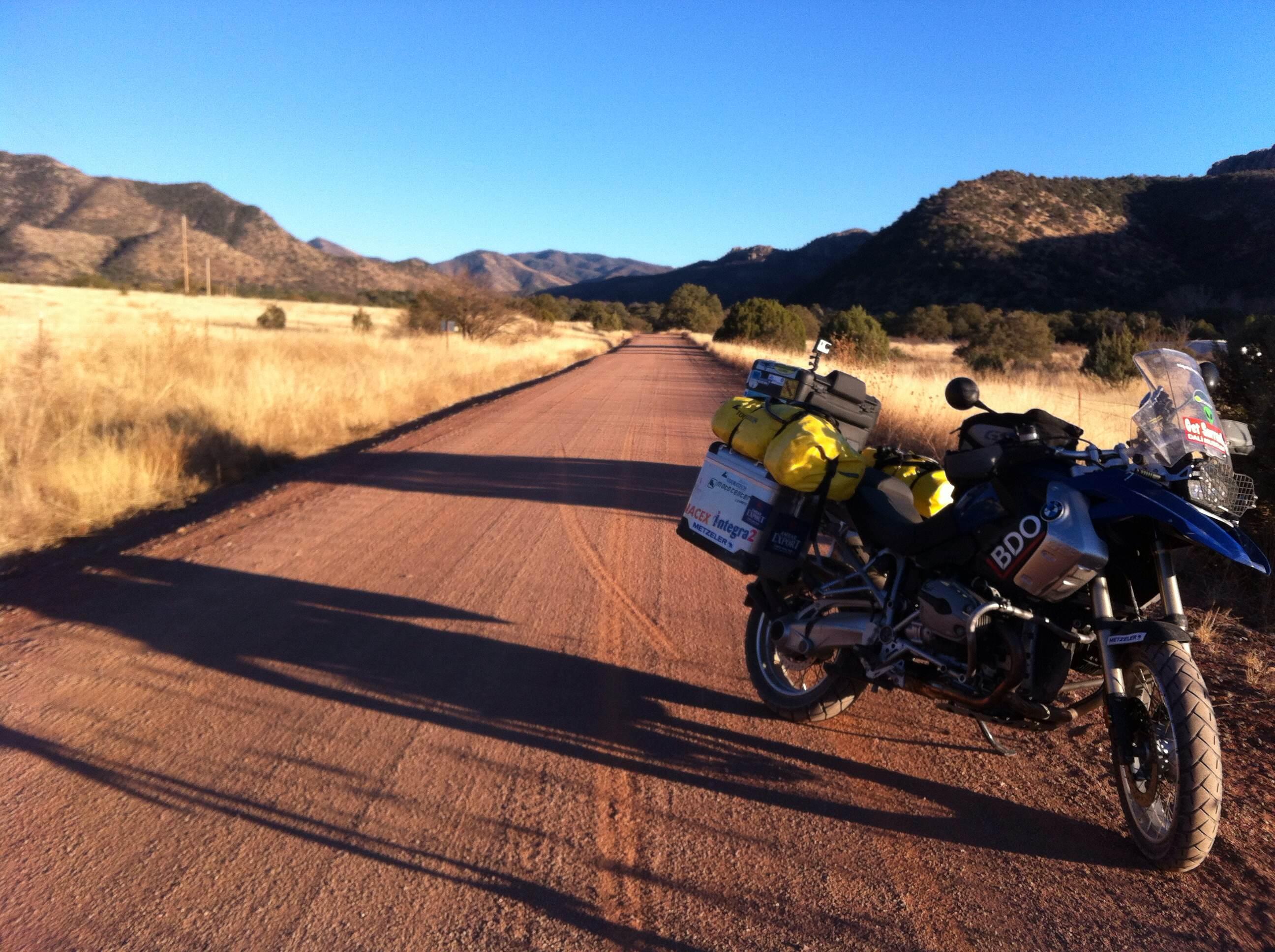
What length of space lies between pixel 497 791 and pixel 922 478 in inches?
91.9

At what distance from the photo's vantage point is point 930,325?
44594 millimetres

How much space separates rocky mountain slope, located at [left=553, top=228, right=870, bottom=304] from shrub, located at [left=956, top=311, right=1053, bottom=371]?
68287mm

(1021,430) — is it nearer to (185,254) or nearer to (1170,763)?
(1170,763)

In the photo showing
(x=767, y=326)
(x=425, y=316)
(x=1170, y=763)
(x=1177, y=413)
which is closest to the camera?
(x=1170, y=763)

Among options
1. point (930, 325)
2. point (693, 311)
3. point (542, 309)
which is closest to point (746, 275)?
point (693, 311)

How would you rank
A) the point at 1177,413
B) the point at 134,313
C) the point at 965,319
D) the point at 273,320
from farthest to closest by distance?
the point at 965,319, the point at 273,320, the point at 134,313, the point at 1177,413

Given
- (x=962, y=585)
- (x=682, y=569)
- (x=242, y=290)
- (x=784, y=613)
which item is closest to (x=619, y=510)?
(x=682, y=569)

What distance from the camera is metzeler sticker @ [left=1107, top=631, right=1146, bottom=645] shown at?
8.92 ft

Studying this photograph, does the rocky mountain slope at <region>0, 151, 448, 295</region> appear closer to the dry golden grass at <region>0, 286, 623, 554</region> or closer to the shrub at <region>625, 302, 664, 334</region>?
the shrub at <region>625, 302, 664, 334</region>

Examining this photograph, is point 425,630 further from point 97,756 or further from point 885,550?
point 885,550

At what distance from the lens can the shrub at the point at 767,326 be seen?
41500 millimetres

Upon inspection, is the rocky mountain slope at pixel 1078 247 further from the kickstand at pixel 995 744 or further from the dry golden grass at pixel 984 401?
the kickstand at pixel 995 744

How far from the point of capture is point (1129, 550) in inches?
114

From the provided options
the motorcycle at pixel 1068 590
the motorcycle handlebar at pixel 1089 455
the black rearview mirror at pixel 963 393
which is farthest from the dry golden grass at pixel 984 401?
the motorcycle handlebar at pixel 1089 455
